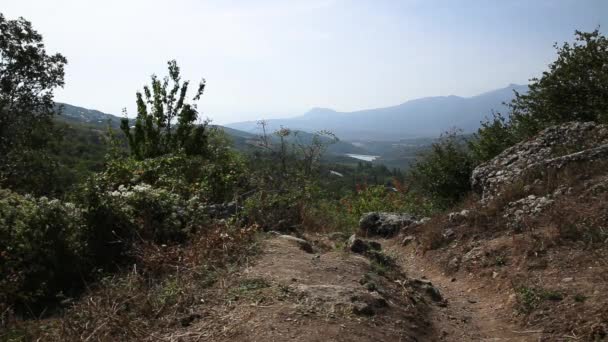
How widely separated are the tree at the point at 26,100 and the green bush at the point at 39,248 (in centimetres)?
1409

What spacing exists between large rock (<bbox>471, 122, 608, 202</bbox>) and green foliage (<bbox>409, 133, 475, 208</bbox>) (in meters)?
3.66

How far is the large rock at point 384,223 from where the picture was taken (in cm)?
1152

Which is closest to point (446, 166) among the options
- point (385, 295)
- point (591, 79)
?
point (591, 79)

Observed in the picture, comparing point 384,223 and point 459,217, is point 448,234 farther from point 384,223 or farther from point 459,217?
point 384,223

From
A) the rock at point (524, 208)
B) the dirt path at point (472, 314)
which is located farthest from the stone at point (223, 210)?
the rock at point (524, 208)

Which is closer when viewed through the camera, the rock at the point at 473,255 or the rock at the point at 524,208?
the rock at the point at 473,255

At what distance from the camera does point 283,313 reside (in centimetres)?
391

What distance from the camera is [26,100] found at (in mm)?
20109

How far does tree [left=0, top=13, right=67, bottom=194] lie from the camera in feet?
61.0

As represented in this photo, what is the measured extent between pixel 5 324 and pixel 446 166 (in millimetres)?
13702

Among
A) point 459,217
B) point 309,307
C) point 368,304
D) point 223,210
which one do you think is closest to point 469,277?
point 459,217

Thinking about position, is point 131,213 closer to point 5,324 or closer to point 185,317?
point 5,324

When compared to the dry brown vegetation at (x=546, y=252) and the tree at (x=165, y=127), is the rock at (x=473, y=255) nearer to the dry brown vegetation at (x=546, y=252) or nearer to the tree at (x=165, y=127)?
the dry brown vegetation at (x=546, y=252)

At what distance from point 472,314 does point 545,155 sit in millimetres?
5854
